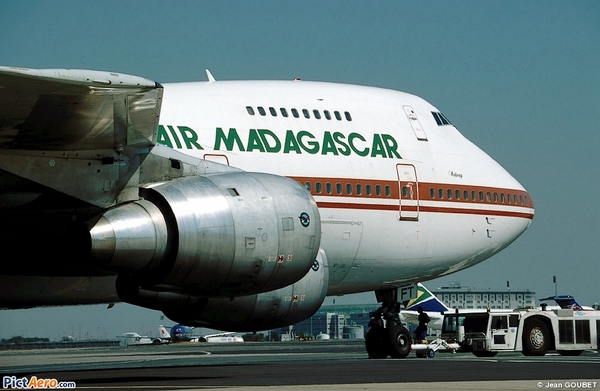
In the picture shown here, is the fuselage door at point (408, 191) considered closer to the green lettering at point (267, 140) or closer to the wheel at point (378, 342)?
the wheel at point (378, 342)

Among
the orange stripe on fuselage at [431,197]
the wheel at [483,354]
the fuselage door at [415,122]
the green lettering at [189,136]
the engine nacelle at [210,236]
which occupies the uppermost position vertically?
the fuselage door at [415,122]

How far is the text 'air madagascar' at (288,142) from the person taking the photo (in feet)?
64.1

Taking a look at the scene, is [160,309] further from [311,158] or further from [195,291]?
[311,158]

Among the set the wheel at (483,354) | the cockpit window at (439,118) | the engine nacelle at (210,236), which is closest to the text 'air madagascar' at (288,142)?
the cockpit window at (439,118)

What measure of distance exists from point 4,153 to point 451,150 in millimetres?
12844

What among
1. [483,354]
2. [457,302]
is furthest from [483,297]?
[483,354]

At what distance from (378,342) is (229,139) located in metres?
7.10

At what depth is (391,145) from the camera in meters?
23.1

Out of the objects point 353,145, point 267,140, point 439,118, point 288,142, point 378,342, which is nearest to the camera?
point 267,140

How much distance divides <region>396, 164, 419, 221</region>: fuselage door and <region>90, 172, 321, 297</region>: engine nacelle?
755 cm

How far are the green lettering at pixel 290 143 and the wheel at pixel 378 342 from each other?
5.58 metres

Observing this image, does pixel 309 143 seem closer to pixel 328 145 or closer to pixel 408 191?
pixel 328 145

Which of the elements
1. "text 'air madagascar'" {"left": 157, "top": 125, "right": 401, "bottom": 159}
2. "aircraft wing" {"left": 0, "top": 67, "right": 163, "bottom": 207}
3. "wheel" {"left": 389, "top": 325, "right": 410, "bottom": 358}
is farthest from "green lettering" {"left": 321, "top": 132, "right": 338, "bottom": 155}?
"aircraft wing" {"left": 0, "top": 67, "right": 163, "bottom": 207}

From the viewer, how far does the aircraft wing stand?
12.5m
